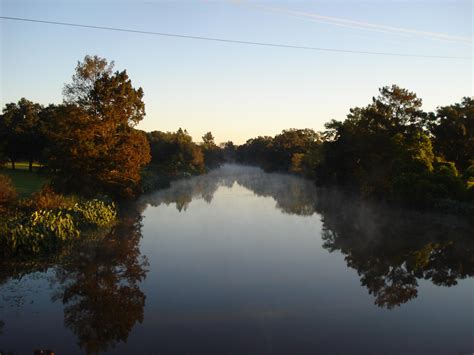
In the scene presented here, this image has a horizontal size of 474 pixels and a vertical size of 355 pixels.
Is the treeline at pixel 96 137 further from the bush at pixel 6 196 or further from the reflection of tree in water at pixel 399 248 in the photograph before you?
the reflection of tree in water at pixel 399 248

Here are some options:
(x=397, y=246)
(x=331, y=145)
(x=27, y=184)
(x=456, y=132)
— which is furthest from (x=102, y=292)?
(x=331, y=145)

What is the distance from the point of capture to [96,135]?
2777 centimetres

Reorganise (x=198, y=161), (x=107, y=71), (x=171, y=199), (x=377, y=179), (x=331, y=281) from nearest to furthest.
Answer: (x=331, y=281) → (x=107, y=71) → (x=377, y=179) → (x=171, y=199) → (x=198, y=161)

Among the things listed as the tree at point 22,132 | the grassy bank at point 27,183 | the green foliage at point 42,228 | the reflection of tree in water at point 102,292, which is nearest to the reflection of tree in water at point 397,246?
the reflection of tree in water at point 102,292

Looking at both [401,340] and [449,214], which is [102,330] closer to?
[401,340]

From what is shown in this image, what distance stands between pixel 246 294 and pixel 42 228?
9.32 m

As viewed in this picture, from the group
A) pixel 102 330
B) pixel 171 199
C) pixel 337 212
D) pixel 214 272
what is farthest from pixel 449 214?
pixel 102 330

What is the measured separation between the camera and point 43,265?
49.9ft

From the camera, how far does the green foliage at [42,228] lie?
15.6 meters

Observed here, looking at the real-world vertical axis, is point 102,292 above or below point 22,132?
below

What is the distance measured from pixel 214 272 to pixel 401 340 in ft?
23.5

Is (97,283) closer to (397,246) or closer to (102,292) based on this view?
(102,292)

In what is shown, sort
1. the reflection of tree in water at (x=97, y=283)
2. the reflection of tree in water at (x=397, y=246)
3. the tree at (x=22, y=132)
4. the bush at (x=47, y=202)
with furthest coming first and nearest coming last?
the tree at (x=22, y=132) < the bush at (x=47, y=202) < the reflection of tree in water at (x=397, y=246) < the reflection of tree in water at (x=97, y=283)

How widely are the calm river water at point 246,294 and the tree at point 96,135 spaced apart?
236 inches
